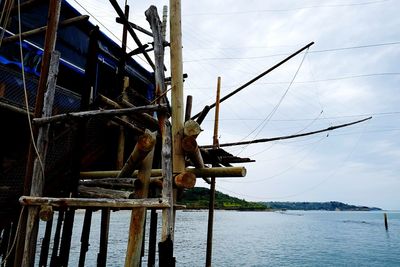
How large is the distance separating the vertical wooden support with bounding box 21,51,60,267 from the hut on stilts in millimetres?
15

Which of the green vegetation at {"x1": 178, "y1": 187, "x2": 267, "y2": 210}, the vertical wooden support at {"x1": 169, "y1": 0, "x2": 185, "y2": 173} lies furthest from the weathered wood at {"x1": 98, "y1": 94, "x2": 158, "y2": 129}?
the green vegetation at {"x1": 178, "y1": 187, "x2": 267, "y2": 210}

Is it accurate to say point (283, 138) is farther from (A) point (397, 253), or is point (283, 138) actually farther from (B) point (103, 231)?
(A) point (397, 253)

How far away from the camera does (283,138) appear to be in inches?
441

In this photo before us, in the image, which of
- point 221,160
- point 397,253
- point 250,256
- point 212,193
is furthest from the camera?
point 397,253

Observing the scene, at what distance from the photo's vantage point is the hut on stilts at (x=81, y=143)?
4699 millimetres

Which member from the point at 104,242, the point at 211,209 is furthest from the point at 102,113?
the point at 211,209

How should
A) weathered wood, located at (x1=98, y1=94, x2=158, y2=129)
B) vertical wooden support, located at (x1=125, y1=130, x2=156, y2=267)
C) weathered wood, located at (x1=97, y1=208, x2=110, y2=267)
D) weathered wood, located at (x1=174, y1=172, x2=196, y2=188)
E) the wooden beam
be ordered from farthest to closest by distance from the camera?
1. weathered wood, located at (x1=97, y1=208, x2=110, y2=267)
2. weathered wood, located at (x1=98, y1=94, x2=158, y2=129)
3. weathered wood, located at (x1=174, y1=172, x2=196, y2=188)
4. vertical wooden support, located at (x1=125, y1=130, x2=156, y2=267)
5. the wooden beam

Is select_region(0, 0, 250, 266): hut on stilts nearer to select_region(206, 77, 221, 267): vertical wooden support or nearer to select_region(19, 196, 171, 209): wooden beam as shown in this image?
select_region(19, 196, 171, 209): wooden beam

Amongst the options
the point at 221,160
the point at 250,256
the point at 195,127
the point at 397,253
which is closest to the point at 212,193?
the point at 221,160

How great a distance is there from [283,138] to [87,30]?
25.4 feet

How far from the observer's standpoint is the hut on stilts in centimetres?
470

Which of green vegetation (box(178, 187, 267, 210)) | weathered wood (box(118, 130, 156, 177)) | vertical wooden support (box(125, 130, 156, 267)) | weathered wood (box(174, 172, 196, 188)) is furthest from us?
green vegetation (box(178, 187, 267, 210))

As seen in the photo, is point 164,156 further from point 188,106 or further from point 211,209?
point 211,209

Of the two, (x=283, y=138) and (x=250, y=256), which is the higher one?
(x=283, y=138)
